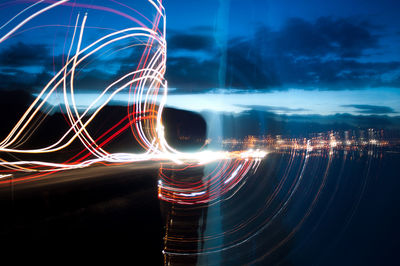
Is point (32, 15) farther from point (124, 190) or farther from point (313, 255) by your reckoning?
point (313, 255)

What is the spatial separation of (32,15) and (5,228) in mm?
6233

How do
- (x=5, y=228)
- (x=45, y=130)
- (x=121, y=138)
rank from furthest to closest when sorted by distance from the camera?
1. (x=121, y=138)
2. (x=45, y=130)
3. (x=5, y=228)

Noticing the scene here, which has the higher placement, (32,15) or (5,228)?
(32,15)

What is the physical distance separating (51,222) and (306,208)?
29.8 meters

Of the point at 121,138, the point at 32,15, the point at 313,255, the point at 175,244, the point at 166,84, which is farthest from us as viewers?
the point at 121,138

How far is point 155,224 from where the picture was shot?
6824 millimetres

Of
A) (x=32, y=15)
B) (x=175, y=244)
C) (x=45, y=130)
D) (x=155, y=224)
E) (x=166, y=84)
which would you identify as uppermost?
(x=32, y=15)

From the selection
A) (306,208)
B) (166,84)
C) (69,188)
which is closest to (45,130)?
(166,84)

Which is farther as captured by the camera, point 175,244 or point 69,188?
point 69,188

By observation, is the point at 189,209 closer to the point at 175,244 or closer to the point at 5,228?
the point at 175,244

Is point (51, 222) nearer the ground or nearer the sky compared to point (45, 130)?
nearer the ground

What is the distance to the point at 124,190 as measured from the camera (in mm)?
10273

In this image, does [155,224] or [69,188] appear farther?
[69,188]

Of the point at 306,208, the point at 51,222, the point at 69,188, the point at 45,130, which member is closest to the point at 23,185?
the point at 69,188
